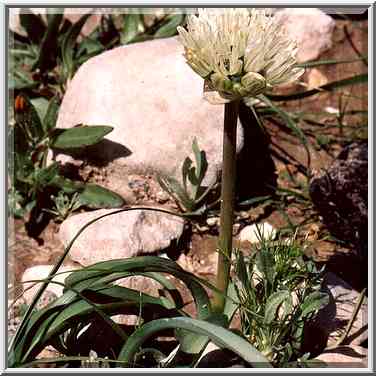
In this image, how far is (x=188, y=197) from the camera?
134 inches

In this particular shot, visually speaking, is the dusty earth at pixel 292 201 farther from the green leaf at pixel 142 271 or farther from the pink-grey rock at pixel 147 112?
the green leaf at pixel 142 271

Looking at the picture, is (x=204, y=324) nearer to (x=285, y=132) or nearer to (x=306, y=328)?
(x=306, y=328)

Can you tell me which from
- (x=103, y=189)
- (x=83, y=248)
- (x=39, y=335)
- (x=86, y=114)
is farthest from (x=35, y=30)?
(x=39, y=335)

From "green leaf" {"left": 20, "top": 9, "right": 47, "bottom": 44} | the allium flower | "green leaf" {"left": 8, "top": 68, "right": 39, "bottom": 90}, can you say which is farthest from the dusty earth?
"green leaf" {"left": 20, "top": 9, "right": 47, "bottom": 44}

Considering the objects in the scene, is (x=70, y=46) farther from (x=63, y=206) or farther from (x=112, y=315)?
(x=112, y=315)

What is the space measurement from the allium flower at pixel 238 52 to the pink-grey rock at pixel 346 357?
3.11 feet

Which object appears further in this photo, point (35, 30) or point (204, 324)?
point (35, 30)

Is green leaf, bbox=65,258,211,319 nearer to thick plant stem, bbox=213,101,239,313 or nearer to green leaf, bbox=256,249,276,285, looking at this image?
thick plant stem, bbox=213,101,239,313

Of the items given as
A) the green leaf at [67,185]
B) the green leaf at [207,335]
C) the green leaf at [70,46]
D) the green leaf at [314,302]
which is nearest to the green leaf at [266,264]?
the green leaf at [314,302]

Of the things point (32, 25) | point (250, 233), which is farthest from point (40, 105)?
point (250, 233)

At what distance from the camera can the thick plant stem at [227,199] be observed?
2.45 metres

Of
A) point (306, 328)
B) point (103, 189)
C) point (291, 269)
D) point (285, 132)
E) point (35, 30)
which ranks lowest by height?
point (306, 328)

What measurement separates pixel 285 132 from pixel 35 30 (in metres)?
1.32

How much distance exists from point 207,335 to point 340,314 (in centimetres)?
83
